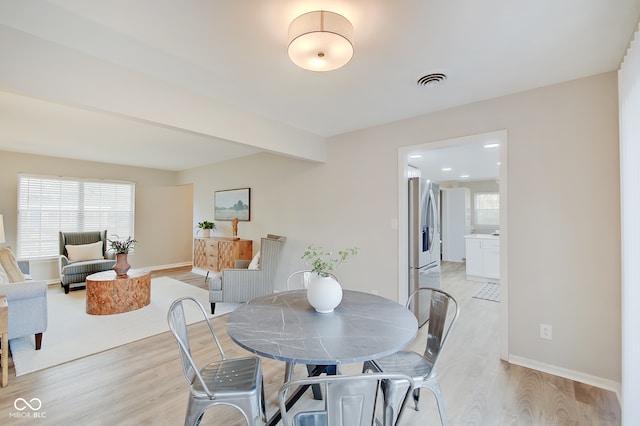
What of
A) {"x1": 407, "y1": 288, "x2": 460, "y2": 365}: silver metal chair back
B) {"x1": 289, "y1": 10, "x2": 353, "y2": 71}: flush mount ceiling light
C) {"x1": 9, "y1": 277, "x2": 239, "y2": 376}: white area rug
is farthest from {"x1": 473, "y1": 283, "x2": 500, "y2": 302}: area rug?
{"x1": 289, "y1": 10, "x2": 353, "y2": 71}: flush mount ceiling light

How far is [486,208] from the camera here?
8711 millimetres

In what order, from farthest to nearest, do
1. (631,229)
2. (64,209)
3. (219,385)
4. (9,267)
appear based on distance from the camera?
1. (64,209)
2. (9,267)
3. (631,229)
4. (219,385)

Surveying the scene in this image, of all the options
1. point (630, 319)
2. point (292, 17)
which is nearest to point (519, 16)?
point (292, 17)

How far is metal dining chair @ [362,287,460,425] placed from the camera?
1.50 m

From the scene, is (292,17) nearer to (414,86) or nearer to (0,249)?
(414,86)

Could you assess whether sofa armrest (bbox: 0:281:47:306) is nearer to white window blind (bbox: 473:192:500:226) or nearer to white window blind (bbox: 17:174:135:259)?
white window blind (bbox: 17:174:135:259)

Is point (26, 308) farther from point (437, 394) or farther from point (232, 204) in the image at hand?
point (437, 394)

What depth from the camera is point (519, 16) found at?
1.60 m

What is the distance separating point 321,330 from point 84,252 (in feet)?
18.9

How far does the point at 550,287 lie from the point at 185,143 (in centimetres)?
494

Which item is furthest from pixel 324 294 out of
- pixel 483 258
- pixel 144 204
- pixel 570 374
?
pixel 144 204

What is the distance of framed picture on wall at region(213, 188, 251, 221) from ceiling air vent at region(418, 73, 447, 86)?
12.3 ft

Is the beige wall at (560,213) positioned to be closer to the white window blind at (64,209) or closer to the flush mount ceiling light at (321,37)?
the flush mount ceiling light at (321,37)

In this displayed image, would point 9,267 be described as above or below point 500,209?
below
